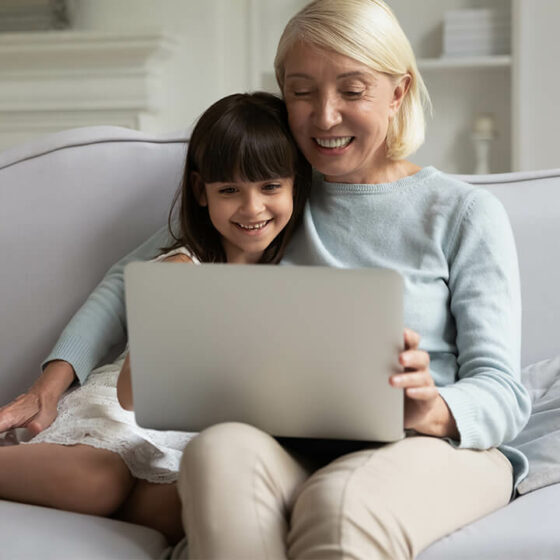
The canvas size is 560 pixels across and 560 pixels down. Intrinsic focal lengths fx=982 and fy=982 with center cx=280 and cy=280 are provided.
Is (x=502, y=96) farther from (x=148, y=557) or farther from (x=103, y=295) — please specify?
(x=148, y=557)

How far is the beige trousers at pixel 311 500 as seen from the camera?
105 centimetres

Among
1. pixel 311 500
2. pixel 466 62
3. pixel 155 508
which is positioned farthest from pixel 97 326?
pixel 466 62

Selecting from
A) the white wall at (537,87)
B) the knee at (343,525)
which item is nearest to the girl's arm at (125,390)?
the knee at (343,525)

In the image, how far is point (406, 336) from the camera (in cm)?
112

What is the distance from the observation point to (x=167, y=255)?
1511 millimetres

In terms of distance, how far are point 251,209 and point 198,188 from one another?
0.13 metres

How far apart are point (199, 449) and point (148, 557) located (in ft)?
0.57

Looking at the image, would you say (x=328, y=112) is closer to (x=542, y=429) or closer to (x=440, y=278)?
(x=440, y=278)

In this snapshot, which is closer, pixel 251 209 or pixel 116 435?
pixel 116 435

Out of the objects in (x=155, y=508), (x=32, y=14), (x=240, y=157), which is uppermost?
(x=32, y=14)

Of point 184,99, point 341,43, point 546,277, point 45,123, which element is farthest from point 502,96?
point 341,43

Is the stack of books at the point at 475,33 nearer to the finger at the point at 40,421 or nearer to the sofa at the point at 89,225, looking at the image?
the sofa at the point at 89,225

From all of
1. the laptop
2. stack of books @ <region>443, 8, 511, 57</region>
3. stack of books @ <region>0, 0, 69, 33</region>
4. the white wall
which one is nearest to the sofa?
the laptop

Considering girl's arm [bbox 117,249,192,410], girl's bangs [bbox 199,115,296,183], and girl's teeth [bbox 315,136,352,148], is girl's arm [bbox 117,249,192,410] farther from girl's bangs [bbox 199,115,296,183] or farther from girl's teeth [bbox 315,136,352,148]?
girl's teeth [bbox 315,136,352,148]
